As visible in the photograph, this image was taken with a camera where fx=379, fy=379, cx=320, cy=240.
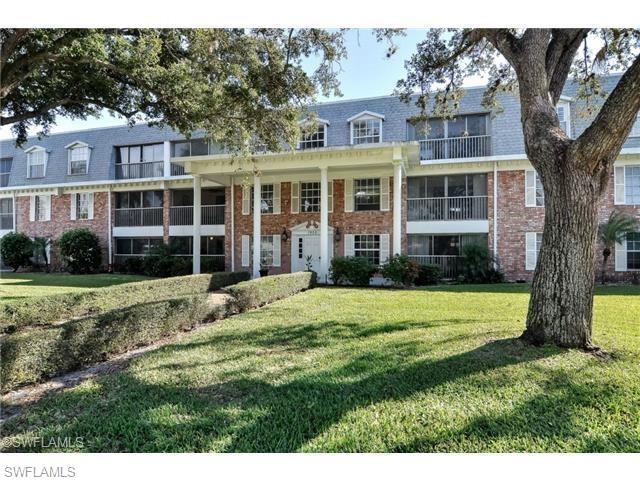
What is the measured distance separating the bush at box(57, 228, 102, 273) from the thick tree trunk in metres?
20.5

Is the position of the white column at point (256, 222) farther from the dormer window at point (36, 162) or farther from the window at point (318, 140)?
the dormer window at point (36, 162)

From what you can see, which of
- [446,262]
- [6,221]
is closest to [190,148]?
[6,221]

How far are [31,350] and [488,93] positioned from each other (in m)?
10.3

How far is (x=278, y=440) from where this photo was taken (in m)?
2.74

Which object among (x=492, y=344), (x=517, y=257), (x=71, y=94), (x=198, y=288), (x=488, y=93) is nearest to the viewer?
(x=492, y=344)

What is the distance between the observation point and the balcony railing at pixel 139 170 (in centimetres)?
1964

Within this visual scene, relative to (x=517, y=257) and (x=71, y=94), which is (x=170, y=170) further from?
(x=517, y=257)

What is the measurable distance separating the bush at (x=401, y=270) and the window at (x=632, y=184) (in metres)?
8.54

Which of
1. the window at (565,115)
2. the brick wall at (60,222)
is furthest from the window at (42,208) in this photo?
the window at (565,115)

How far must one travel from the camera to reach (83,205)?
2073cm

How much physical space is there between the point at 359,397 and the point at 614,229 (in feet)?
44.9

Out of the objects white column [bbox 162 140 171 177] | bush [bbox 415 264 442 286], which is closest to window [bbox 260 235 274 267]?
white column [bbox 162 140 171 177]

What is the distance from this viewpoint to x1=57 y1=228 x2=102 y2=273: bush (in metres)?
19.1

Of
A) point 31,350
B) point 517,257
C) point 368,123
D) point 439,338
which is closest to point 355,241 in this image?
point 368,123
